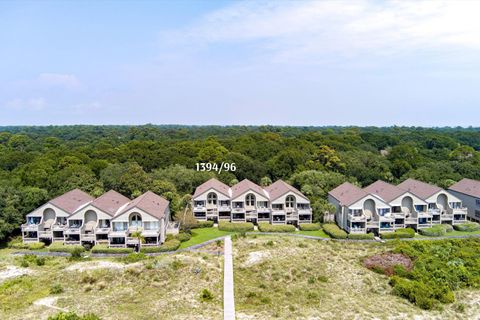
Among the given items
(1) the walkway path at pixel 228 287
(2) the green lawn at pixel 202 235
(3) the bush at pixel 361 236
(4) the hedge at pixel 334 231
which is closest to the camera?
(1) the walkway path at pixel 228 287

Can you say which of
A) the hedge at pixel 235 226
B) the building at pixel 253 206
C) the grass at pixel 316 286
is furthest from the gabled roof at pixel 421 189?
the hedge at pixel 235 226

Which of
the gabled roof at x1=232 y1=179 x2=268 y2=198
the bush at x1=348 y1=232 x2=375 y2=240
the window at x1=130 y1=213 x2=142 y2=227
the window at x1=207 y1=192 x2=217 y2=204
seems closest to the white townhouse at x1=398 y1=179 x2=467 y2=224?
the bush at x1=348 y1=232 x2=375 y2=240

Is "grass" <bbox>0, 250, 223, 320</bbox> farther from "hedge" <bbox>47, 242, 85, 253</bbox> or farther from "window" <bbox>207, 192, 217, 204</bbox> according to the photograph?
"window" <bbox>207, 192, 217, 204</bbox>

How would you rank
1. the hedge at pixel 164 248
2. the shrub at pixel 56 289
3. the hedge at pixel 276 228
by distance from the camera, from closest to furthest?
the shrub at pixel 56 289 < the hedge at pixel 164 248 < the hedge at pixel 276 228

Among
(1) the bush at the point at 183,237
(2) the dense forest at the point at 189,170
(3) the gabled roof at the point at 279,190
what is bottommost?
(1) the bush at the point at 183,237

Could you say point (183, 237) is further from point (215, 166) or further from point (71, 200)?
point (215, 166)

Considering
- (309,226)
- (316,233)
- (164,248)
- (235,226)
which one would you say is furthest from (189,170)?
(316,233)

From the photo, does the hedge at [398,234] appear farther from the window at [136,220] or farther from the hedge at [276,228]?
the window at [136,220]
